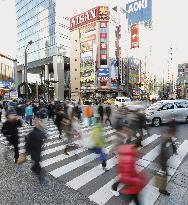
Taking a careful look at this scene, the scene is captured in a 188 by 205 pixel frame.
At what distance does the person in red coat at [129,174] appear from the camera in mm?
5582

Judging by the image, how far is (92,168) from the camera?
998 centimetres

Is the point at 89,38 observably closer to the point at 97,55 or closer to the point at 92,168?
the point at 97,55

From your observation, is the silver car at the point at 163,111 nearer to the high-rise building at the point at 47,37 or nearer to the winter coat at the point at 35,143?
the winter coat at the point at 35,143

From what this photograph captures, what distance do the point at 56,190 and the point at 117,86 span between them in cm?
8253

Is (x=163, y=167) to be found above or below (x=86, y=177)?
above

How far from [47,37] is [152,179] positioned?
89.8 m

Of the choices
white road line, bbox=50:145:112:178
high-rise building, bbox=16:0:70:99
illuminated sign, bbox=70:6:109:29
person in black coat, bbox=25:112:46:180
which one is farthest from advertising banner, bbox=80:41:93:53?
person in black coat, bbox=25:112:46:180

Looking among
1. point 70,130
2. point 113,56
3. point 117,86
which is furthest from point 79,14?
point 70,130

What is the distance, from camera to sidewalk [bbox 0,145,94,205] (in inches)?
275

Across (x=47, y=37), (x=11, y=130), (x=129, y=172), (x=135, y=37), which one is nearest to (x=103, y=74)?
(x=47, y=37)

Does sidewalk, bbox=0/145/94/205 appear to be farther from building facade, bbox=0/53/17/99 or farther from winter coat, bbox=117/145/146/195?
building facade, bbox=0/53/17/99

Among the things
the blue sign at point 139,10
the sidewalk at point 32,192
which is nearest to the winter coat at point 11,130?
the sidewalk at point 32,192

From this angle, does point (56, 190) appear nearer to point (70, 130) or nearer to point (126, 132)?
point (126, 132)

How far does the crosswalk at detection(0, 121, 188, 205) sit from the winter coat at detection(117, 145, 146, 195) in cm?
147
